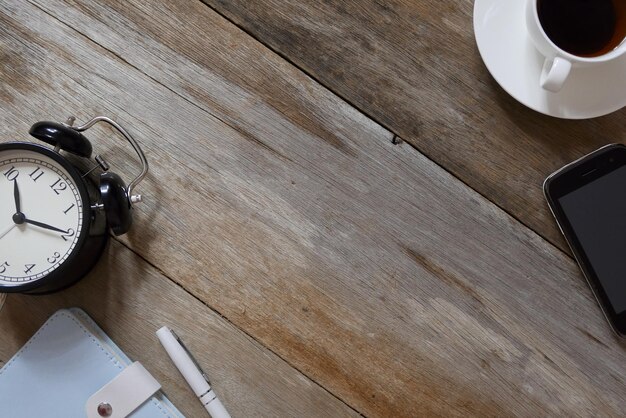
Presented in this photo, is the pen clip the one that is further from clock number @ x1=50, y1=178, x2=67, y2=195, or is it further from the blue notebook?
clock number @ x1=50, y1=178, x2=67, y2=195

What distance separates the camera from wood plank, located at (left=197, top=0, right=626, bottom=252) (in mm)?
757

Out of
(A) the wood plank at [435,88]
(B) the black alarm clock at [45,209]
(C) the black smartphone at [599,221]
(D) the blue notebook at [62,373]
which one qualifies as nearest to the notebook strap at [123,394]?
(D) the blue notebook at [62,373]

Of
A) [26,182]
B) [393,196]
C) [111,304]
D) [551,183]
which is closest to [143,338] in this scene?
[111,304]

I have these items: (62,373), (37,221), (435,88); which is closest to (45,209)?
(37,221)

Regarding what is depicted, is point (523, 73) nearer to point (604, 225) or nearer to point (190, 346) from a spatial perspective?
point (604, 225)

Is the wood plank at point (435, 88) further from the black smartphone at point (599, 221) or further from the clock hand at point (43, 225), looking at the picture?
the clock hand at point (43, 225)

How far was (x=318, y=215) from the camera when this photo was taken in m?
0.77

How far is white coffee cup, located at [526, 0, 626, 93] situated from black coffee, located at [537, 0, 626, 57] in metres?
0.02

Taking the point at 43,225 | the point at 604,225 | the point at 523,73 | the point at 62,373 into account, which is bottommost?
the point at 62,373

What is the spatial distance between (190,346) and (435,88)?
418mm

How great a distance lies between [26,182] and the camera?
693 millimetres

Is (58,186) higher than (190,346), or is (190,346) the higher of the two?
(58,186)

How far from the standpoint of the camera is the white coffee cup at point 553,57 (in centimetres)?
65

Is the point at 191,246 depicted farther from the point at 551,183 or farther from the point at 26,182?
the point at 551,183
